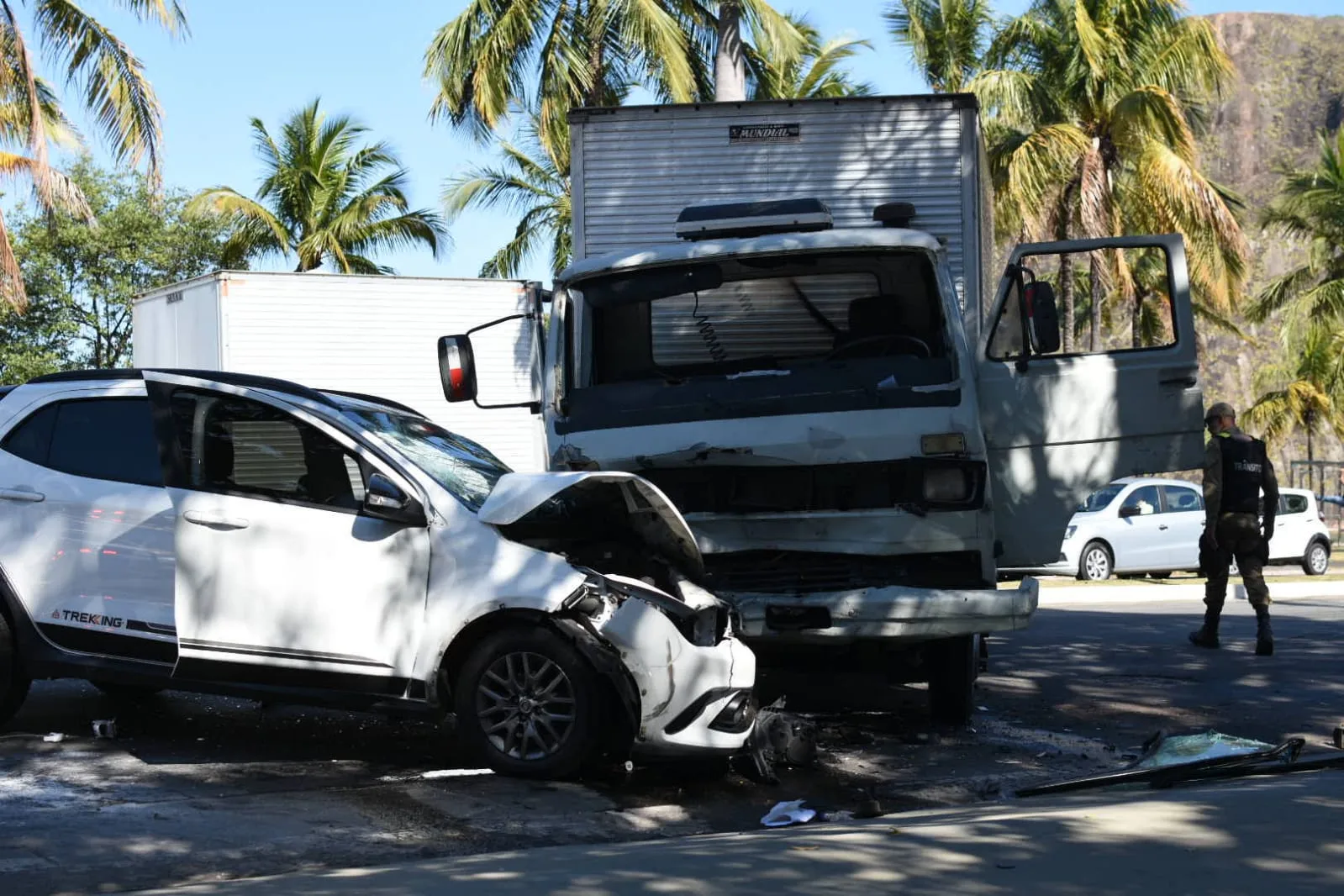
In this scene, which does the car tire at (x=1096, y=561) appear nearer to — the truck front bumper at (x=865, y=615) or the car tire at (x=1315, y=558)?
the car tire at (x=1315, y=558)

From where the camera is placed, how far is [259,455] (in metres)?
7.25

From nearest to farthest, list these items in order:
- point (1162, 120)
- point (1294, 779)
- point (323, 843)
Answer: point (323, 843) < point (1294, 779) < point (1162, 120)

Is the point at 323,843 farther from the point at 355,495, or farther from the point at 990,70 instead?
the point at 990,70

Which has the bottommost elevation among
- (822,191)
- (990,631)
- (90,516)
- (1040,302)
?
(990,631)

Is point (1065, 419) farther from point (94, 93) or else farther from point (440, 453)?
point (94, 93)

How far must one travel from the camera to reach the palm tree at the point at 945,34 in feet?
105

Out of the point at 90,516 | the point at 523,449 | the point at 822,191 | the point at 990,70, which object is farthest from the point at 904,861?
the point at 990,70

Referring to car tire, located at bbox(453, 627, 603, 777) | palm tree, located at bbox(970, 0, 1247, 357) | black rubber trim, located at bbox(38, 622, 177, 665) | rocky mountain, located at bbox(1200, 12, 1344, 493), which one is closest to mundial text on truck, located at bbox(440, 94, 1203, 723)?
car tire, located at bbox(453, 627, 603, 777)

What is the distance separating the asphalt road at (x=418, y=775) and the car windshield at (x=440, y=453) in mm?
1329

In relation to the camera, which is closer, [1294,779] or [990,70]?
[1294,779]

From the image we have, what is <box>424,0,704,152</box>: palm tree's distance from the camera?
23.6 metres

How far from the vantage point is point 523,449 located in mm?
18297

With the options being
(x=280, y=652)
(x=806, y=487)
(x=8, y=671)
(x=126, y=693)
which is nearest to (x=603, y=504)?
(x=806, y=487)

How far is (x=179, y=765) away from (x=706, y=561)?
9.20 feet
